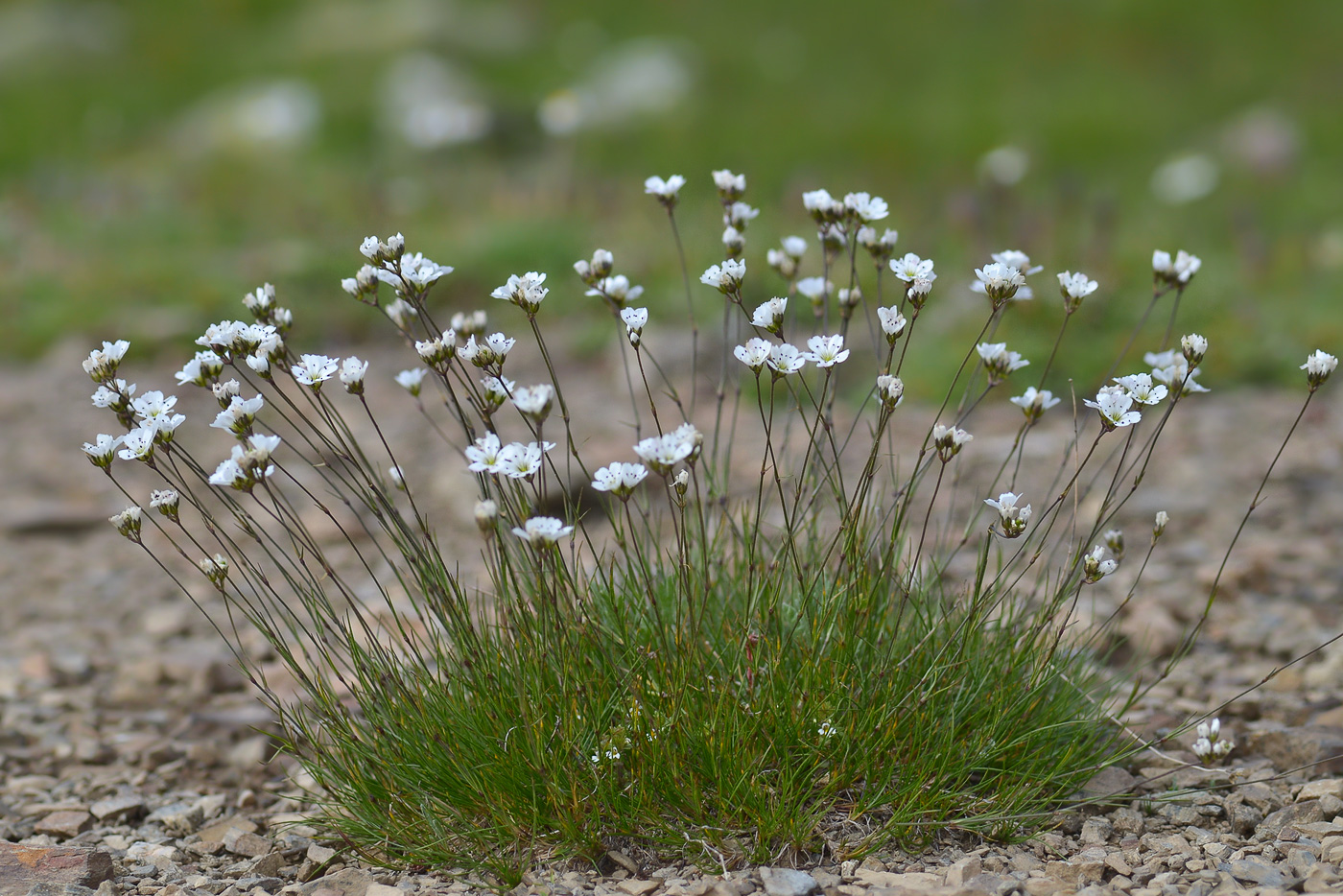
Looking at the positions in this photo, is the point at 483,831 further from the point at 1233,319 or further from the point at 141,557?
the point at 1233,319

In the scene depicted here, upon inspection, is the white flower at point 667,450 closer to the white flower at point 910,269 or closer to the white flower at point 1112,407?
the white flower at point 910,269

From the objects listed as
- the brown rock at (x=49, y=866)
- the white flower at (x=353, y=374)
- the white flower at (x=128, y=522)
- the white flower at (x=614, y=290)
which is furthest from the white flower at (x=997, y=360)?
the brown rock at (x=49, y=866)

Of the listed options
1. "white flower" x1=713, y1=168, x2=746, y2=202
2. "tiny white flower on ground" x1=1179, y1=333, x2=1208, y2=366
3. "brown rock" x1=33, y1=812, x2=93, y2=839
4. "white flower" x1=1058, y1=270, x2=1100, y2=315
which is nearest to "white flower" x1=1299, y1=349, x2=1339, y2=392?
"tiny white flower on ground" x1=1179, y1=333, x2=1208, y2=366

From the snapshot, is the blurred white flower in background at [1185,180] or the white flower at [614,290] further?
the blurred white flower in background at [1185,180]

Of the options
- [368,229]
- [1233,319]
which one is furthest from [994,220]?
[368,229]

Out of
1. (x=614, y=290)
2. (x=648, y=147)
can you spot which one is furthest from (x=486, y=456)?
(x=648, y=147)

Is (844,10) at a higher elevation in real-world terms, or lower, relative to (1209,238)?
higher

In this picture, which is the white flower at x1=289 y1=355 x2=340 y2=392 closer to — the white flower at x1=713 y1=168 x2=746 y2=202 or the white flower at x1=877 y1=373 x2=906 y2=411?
the white flower at x1=713 y1=168 x2=746 y2=202
